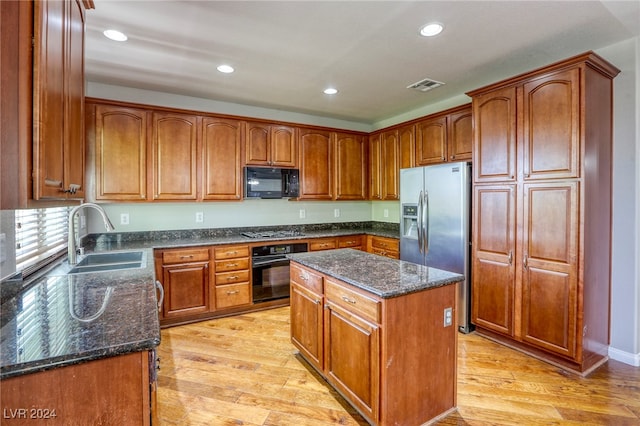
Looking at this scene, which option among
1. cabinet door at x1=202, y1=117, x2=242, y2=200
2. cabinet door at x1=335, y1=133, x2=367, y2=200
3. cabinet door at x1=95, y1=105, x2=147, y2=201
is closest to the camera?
cabinet door at x1=95, y1=105, x2=147, y2=201

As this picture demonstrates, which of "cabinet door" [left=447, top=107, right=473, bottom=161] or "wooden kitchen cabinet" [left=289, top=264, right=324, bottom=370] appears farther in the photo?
"cabinet door" [left=447, top=107, right=473, bottom=161]

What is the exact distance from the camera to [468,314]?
3252 mm

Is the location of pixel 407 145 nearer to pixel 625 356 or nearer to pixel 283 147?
pixel 283 147

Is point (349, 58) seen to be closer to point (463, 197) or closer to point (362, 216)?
point (463, 197)

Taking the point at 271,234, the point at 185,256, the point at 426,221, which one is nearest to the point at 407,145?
the point at 426,221

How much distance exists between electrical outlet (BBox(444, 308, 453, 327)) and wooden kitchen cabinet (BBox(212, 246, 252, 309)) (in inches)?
97.4

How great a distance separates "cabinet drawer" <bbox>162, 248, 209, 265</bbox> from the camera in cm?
338

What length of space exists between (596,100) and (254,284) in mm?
3740

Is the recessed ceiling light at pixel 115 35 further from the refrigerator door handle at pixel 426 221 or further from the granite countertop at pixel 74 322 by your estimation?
the refrigerator door handle at pixel 426 221

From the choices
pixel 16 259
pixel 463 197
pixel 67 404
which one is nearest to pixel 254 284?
pixel 16 259

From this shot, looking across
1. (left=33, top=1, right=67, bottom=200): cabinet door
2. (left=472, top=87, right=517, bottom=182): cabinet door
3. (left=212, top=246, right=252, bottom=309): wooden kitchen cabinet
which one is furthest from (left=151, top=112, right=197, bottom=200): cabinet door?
(left=472, top=87, right=517, bottom=182): cabinet door

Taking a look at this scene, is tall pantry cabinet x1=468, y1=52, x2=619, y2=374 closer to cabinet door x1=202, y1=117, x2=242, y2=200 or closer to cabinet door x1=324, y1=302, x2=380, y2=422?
cabinet door x1=324, y1=302, x2=380, y2=422

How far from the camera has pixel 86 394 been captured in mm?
997

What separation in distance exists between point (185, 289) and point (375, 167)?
3158 mm
